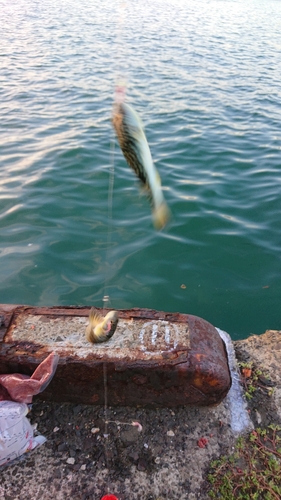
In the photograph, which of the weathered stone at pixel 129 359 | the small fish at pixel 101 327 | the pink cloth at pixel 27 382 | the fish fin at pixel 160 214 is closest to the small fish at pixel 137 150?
the fish fin at pixel 160 214

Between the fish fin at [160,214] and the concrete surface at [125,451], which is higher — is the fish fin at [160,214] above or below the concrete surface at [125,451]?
above

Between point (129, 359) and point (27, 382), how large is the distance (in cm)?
61

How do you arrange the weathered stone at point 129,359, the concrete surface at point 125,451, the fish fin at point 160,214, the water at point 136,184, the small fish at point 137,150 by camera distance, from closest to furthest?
the small fish at point 137,150, the fish fin at point 160,214, the concrete surface at point 125,451, the weathered stone at point 129,359, the water at point 136,184

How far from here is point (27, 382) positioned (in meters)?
2.50

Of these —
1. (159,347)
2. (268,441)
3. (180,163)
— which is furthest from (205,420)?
(180,163)

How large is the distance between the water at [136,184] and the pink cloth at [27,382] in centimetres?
131

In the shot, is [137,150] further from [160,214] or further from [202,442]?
[202,442]

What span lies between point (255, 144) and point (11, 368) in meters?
6.88

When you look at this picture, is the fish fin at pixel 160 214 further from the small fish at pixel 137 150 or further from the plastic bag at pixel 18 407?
the plastic bag at pixel 18 407

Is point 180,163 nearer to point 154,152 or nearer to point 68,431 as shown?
point 154,152

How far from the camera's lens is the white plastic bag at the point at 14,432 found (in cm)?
242

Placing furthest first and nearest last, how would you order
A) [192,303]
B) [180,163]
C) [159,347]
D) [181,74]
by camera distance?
1. [181,74]
2. [180,163]
3. [192,303]
4. [159,347]

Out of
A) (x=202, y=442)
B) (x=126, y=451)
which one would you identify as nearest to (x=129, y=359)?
(x=126, y=451)

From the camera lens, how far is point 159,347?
267 cm
